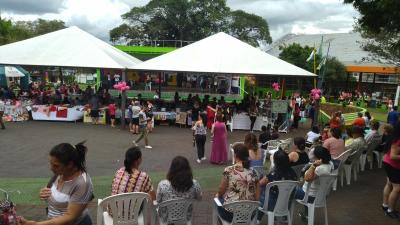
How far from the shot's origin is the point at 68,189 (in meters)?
3.19

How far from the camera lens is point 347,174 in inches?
325

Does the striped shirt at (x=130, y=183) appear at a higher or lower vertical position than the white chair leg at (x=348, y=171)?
higher

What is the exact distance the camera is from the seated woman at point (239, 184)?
471cm

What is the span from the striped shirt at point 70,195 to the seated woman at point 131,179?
1.13m

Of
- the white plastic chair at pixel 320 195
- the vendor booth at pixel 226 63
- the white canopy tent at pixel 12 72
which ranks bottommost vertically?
the white plastic chair at pixel 320 195

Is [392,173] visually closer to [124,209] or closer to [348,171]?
[348,171]

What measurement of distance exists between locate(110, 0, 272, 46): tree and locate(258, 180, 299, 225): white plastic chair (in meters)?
51.0

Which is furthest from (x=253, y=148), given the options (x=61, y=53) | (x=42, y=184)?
(x=61, y=53)

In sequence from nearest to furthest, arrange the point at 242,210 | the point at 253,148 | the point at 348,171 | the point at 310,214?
the point at 242,210, the point at 310,214, the point at 253,148, the point at 348,171

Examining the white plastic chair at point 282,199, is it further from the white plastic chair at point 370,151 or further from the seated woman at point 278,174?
the white plastic chair at point 370,151

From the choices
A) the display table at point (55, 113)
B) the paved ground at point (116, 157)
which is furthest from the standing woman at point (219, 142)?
the display table at point (55, 113)

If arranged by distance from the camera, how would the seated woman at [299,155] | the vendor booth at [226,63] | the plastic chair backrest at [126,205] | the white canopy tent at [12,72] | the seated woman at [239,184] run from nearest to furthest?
the plastic chair backrest at [126,205] < the seated woman at [239,184] < the seated woman at [299,155] < the vendor booth at [226,63] < the white canopy tent at [12,72]

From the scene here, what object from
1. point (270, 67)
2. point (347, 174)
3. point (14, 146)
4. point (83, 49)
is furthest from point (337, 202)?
point (83, 49)

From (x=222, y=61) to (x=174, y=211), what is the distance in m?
13.2
